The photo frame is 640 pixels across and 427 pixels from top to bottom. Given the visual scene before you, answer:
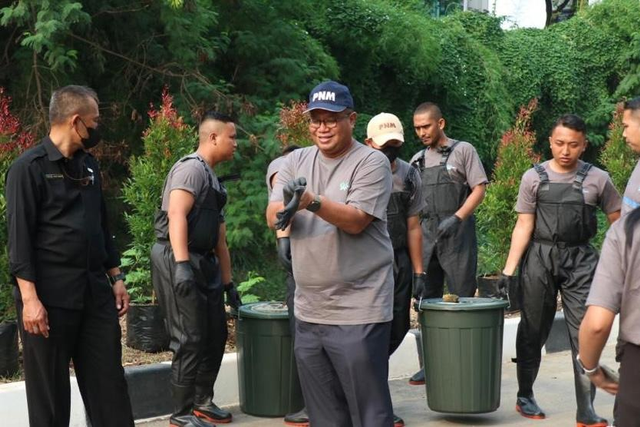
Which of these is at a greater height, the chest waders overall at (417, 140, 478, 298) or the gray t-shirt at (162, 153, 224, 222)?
the gray t-shirt at (162, 153, 224, 222)

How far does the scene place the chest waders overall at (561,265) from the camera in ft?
21.7

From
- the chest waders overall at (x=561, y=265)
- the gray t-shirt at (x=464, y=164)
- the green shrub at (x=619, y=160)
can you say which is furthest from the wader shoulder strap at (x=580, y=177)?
the green shrub at (x=619, y=160)

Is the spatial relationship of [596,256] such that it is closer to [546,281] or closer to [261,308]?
[546,281]

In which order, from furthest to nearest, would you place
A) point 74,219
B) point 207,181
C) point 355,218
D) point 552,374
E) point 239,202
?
point 239,202 → point 552,374 → point 207,181 → point 74,219 → point 355,218

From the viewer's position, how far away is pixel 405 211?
6.78 meters

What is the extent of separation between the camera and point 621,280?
11.5 ft

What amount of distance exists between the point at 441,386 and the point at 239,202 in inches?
200

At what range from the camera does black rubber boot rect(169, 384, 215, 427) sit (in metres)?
6.37

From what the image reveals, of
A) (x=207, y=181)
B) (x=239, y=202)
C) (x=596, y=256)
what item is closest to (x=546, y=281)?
(x=596, y=256)

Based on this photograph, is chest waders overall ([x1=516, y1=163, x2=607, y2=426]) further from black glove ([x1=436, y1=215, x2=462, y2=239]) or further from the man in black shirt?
the man in black shirt

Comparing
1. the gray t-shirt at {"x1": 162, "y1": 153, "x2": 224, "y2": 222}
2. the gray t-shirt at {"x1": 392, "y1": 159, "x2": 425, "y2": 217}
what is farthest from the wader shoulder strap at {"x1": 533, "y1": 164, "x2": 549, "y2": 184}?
the gray t-shirt at {"x1": 162, "y1": 153, "x2": 224, "y2": 222}

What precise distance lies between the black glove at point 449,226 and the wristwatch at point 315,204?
3467 mm

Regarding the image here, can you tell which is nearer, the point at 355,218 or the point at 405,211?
the point at 355,218

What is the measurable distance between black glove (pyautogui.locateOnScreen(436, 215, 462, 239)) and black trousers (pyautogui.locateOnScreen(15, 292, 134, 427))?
317cm
